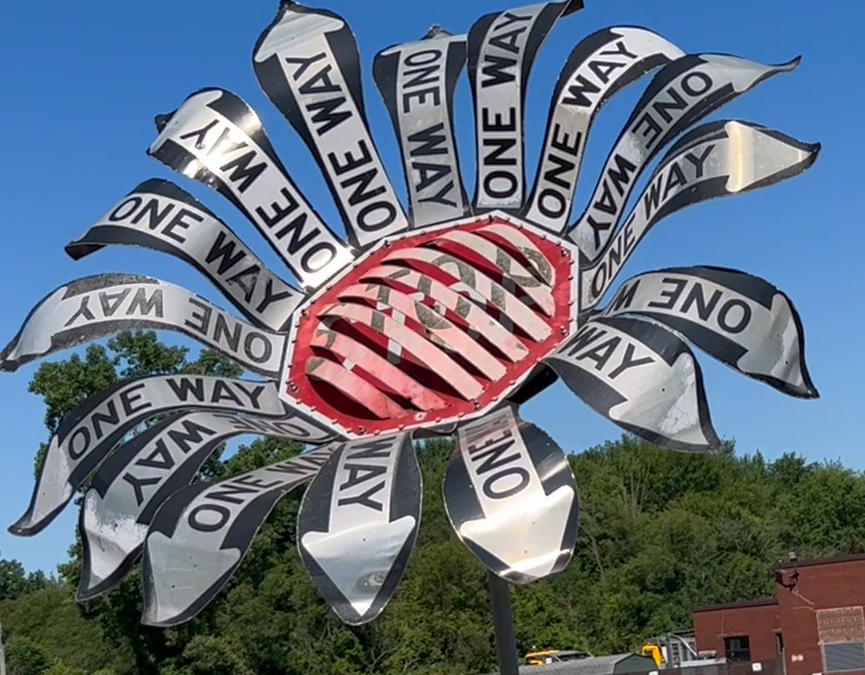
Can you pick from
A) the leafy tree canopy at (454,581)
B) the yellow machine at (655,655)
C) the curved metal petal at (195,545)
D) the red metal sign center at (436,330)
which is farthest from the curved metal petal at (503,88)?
the yellow machine at (655,655)

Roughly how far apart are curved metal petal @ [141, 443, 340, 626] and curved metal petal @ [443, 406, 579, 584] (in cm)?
114

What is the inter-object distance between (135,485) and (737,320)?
3.60 metres

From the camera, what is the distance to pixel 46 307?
9359 millimetres

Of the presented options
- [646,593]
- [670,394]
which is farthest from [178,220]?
[646,593]

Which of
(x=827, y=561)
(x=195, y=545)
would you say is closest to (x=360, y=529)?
(x=195, y=545)

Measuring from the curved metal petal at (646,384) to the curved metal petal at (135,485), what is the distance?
7.13 feet

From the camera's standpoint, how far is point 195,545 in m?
7.74

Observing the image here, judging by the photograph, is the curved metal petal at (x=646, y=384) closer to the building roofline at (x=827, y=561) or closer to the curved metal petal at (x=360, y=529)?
the curved metal petal at (x=360, y=529)

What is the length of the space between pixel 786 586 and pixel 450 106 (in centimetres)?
2761

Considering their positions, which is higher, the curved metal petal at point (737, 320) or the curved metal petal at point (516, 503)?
the curved metal petal at point (737, 320)

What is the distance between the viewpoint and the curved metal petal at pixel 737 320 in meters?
7.72

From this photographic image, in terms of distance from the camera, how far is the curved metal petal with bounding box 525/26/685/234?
9953 mm

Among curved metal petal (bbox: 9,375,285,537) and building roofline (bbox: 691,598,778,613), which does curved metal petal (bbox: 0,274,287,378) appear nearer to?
curved metal petal (bbox: 9,375,285,537)

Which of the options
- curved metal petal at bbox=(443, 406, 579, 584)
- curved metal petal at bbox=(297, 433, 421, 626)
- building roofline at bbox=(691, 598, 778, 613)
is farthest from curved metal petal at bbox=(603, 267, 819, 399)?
building roofline at bbox=(691, 598, 778, 613)
